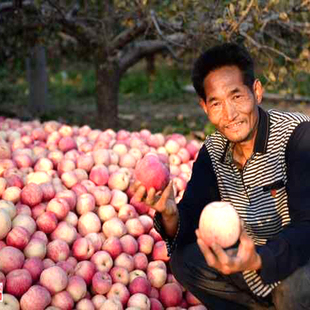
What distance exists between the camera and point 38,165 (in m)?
3.87

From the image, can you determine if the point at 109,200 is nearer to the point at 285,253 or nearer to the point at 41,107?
the point at 285,253

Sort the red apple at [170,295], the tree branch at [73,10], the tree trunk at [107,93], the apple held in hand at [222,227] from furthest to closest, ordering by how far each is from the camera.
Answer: the tree trunk at [107,93], the tree branch at [73,10], the red apple at [170,295], the apple held in hand at [222,227]

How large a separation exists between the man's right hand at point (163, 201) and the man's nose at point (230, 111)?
1.24 ft

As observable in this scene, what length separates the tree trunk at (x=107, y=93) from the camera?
5.98 metres

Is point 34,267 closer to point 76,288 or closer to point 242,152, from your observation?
point 76,288

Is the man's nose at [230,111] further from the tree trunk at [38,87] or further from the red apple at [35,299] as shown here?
the tree trunk at [38,87]

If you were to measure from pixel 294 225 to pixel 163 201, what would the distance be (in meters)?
0.56

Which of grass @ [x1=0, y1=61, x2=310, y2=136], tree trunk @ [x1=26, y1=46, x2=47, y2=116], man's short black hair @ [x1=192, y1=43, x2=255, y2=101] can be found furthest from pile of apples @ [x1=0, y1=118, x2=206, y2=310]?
tree trunk @ [x1=26, y1=46, x2=47, y2=116]

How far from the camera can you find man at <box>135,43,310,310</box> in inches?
88.9

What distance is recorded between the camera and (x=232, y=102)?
7.90 feet

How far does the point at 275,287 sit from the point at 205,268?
0.34m

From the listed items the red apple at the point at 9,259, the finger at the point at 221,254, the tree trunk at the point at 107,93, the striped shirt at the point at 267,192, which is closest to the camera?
the finger at the point at 221,254

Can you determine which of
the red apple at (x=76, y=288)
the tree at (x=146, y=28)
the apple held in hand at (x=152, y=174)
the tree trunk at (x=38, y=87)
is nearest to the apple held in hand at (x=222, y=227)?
the apple held in hand at (x=152, y=174)

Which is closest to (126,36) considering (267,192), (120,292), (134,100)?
(120,292)
